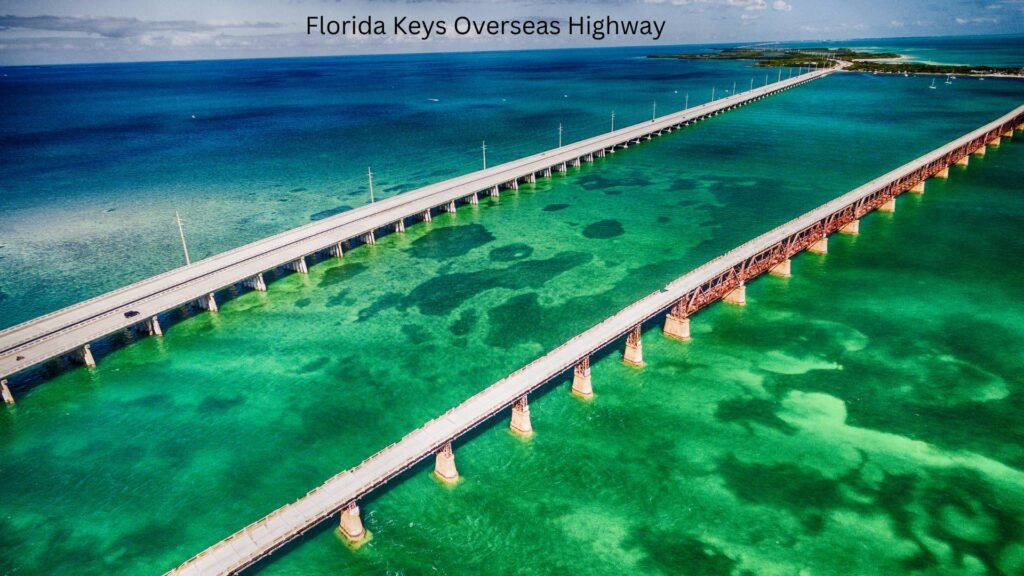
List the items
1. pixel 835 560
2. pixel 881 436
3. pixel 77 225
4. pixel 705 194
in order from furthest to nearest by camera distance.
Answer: pixel 705 194 → pixel 77 225 → pixel 881 436 → pixel 835 560

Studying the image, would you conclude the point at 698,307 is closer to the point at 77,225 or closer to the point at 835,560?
the point at 835,560

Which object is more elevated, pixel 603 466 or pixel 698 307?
pixel 698 307

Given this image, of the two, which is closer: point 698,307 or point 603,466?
point 603,466

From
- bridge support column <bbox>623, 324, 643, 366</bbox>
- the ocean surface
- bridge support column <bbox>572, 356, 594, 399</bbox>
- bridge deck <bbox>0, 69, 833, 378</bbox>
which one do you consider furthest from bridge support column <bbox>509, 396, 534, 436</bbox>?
bridge deck <bbox>0, 69, 833, 378</bbox>

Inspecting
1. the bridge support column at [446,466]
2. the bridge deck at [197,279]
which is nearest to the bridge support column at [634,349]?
the bridge support column at [446,466]

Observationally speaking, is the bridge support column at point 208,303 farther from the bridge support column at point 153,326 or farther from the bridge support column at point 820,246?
the bridge support column at point 820,246

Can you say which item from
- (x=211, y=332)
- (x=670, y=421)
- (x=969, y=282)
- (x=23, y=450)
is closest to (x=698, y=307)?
(x=670, y=421)

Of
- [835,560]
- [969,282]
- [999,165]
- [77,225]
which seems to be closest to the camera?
[835,560]
